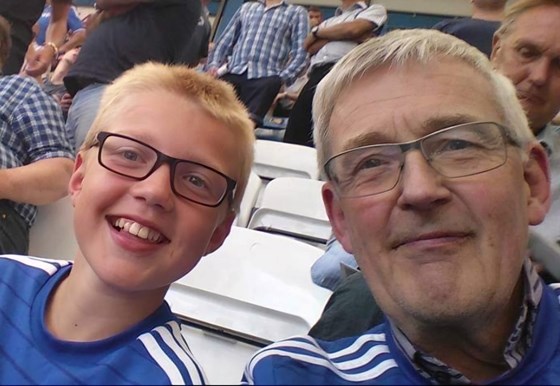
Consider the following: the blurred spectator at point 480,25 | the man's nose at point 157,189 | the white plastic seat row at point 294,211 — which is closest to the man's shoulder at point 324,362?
the man's nose at point 157,189

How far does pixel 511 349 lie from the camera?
0.72m

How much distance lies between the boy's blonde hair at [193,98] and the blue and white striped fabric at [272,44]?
239 centimetres

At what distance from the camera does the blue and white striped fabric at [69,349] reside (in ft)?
2.25

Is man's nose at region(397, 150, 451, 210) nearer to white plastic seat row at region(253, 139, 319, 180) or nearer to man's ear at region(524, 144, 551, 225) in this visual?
man's ear at region(524, 144, 551, 225)

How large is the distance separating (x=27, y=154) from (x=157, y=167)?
88cm

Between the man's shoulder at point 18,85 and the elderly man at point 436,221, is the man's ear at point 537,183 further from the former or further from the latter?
the man's shoulder at point 18,85

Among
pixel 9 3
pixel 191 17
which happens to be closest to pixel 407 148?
pixel 191 17

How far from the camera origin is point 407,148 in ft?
2.43

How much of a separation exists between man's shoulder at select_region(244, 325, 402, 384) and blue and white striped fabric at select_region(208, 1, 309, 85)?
2.72m

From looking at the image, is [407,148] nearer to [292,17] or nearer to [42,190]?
[42,190]

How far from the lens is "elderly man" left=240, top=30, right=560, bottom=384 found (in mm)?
698

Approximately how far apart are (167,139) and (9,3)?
1803 mm

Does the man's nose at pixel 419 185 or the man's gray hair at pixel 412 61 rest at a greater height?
the man's gray hair at pixel 412 61

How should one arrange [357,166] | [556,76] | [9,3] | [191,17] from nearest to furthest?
[357,166], [556,76], [191,17], [9,3]
